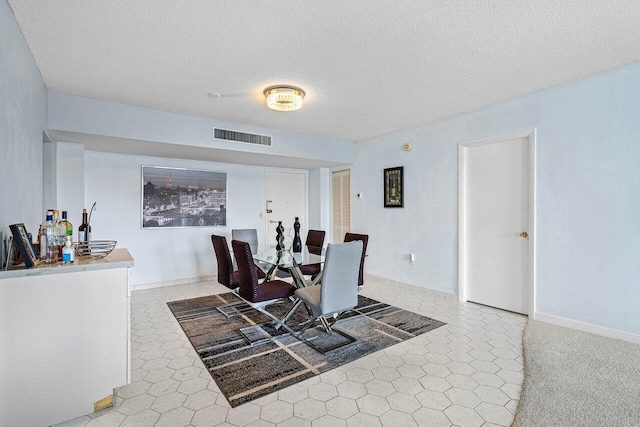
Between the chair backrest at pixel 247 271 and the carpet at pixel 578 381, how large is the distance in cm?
211

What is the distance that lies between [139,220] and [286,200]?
105 inches

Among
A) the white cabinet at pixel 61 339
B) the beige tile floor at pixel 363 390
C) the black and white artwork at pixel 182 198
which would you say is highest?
the black and white artwork at pixel 182 198

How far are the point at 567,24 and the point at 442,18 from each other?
894mm

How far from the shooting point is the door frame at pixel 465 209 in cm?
338

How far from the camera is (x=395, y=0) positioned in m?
1.87

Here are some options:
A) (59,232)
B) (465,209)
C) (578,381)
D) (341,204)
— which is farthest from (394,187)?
(59,232)

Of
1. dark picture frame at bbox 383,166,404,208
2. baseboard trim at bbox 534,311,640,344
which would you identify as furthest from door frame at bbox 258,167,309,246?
baseboard trim at bbox 534,311,640,344

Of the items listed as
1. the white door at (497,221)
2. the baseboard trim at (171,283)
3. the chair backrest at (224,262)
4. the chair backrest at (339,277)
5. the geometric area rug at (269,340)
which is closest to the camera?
the geometric area rug at (269,340)

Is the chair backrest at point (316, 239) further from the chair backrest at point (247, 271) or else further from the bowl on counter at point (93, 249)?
the bowl on counter at point (93, 249)

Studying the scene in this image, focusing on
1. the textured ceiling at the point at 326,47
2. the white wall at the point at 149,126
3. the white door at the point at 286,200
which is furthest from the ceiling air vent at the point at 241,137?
the white door at the point at 286,200

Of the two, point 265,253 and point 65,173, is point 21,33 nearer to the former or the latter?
point 65,173

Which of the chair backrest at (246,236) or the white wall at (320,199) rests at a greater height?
the white wall at (320,199)

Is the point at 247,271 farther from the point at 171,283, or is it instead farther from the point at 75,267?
the point at 171,283

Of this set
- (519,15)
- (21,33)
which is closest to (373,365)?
(519,15)
